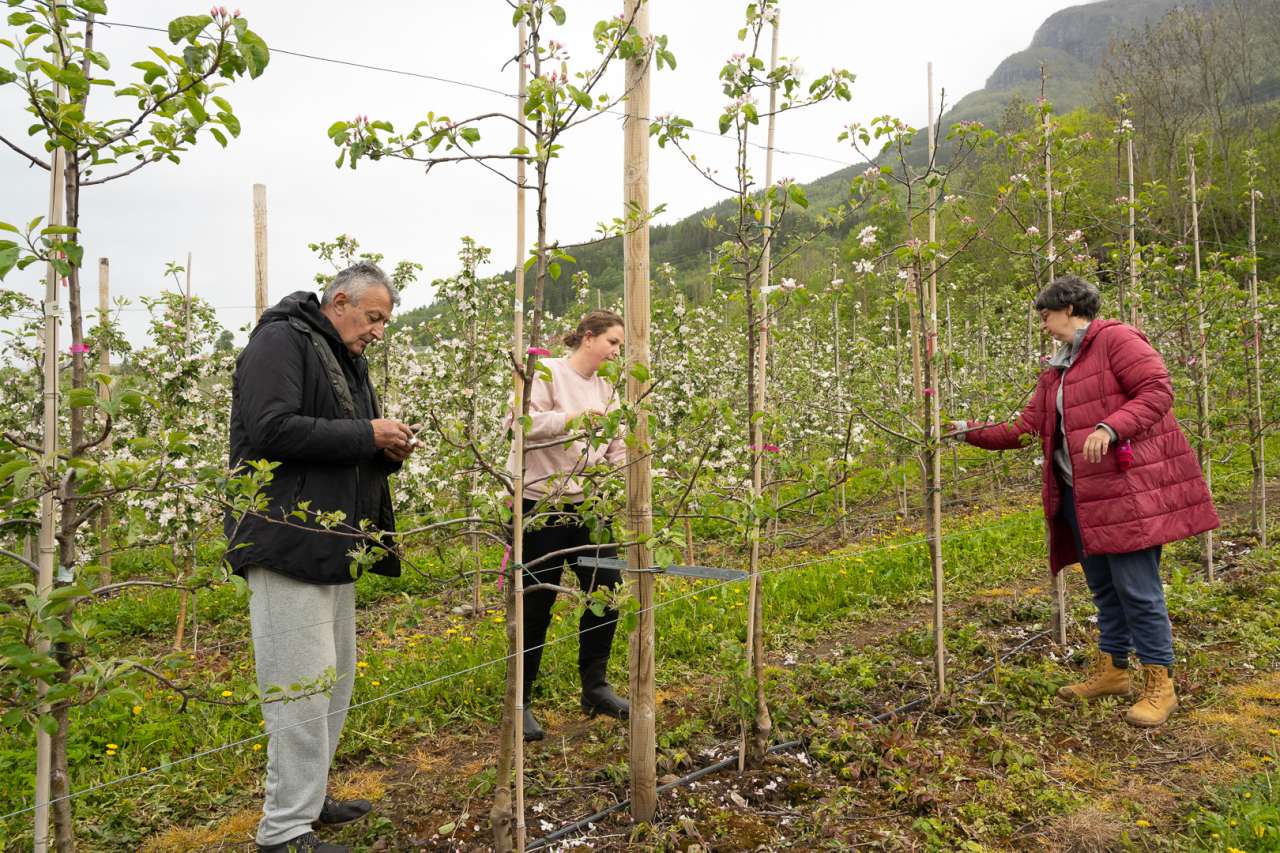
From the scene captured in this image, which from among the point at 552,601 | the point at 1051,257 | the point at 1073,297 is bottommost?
the point at 552,601

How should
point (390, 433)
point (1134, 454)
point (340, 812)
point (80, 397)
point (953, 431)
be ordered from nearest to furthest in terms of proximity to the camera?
point (80, 397) < point (390, 433) < point (340, 812) < point (1134, 454) < point (953, 431)

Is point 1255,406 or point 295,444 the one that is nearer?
point 295,444

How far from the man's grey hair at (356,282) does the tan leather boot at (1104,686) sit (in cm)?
386

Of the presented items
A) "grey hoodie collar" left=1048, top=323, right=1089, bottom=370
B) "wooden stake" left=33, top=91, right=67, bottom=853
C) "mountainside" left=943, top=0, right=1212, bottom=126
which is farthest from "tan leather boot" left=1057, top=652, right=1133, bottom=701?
"mountainside" left=943, top=0, right=1212, bottom=126

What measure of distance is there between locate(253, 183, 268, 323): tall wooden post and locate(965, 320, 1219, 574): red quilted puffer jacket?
621cm

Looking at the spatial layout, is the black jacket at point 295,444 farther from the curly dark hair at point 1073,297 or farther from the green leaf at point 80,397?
the curly dark hair at point 1073,297

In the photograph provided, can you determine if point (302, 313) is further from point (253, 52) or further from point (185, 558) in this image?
point (185, 558)

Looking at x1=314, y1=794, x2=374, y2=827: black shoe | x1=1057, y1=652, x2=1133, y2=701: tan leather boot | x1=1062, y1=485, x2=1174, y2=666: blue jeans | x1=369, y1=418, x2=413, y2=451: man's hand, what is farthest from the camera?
x1=1057, y1=652, x2=1133, y2=701: tan leather boot

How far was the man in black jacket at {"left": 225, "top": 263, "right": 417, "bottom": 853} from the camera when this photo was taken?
2578 mm

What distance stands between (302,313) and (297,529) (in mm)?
771

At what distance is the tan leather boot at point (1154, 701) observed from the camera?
12.3 feet

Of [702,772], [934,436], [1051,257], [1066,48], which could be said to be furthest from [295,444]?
[1066,48]

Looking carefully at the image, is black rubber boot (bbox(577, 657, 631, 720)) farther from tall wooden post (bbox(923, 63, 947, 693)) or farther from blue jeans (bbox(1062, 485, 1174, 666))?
blue jeans (bbox(1062, 485, 1174, 666))

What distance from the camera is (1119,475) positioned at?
3709 mm
